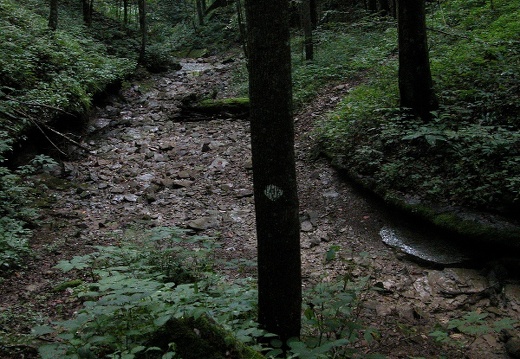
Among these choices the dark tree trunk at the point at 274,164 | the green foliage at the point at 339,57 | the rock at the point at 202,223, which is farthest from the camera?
the green foliage at the point at 339,57

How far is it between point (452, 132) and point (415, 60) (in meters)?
1.65

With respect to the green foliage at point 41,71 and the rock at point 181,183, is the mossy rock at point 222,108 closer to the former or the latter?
the green foliage at point 41,71

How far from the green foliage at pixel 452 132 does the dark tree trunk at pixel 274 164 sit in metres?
3.40

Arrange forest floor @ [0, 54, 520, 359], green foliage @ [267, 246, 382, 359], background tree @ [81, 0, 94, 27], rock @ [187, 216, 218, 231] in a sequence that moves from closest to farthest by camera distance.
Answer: green foliage @ [267, 246, 382, 359] < forest floor @ [0, 54, 520, 359] < rock @ [187, 216, 218, 231] < background tree @ [81, 0, 94, 27]

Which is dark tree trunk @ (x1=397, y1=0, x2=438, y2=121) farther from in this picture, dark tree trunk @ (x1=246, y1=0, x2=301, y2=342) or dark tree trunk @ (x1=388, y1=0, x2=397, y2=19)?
dark tree trunk @ (x1=388, y1=0, x2=397, y2=19)

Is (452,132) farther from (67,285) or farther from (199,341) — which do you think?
(67,285)

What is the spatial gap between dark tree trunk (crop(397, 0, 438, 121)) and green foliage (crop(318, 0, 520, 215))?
274 mm

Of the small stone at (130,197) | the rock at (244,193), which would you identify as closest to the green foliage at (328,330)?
the rock at (244,193)

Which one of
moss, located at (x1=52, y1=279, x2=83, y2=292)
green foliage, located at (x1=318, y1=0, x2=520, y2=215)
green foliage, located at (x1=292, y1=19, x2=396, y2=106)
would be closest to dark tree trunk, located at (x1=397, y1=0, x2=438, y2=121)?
green foliage, located at (x1=318, y1=0, x2=520, y2=215)

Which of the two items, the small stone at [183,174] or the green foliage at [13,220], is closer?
the green foliage at [13,220]

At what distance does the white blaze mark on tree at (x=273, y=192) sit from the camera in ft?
9.46

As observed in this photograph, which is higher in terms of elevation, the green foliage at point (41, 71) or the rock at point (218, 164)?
the green foliage at point (41, 71)

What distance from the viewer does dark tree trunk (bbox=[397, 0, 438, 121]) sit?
6.63 m

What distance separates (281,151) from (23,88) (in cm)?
718
